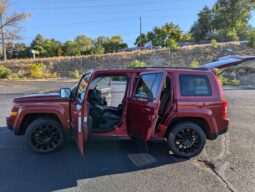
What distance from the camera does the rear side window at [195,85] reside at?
4633 mm

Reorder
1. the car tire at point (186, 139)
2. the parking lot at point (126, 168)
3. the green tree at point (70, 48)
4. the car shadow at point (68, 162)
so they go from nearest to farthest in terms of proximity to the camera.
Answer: the parking lot at point (126, 168), the car shadow at point (68, 162), the car tire at point (186, 139), the green tree at point (70, 48)

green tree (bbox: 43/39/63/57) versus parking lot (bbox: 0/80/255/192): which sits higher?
green tree (bbox: 43/39/63/57)

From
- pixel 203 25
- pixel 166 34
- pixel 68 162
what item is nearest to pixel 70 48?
pixel 166 34

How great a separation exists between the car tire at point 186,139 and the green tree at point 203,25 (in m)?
65.9

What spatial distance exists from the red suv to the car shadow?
302 mm

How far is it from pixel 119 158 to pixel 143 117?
3.33ft

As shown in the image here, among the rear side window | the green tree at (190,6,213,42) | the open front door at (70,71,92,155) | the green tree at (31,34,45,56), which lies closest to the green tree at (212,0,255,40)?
the green tree at (190,6,213,42)

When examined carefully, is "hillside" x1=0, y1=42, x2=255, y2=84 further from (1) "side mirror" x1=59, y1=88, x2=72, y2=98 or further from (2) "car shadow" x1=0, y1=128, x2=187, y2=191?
(1) "side mirror" x1=59, y1=88, x2=72, y2=98

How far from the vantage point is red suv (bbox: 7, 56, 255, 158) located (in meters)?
4.59

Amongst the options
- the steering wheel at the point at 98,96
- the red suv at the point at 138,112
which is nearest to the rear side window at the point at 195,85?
the red suv at the point at 138,112

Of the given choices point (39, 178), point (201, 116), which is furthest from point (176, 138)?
point (39, 178)

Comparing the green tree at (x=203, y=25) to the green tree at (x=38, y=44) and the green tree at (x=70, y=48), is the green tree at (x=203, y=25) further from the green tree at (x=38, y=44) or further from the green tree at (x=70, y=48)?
the green tree at (x=38, y=44)

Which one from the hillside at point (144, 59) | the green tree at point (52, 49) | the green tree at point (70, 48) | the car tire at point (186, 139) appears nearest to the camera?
the car tire at point (186, 139)

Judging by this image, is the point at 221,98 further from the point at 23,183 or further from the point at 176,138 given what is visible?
the point at 23,183
